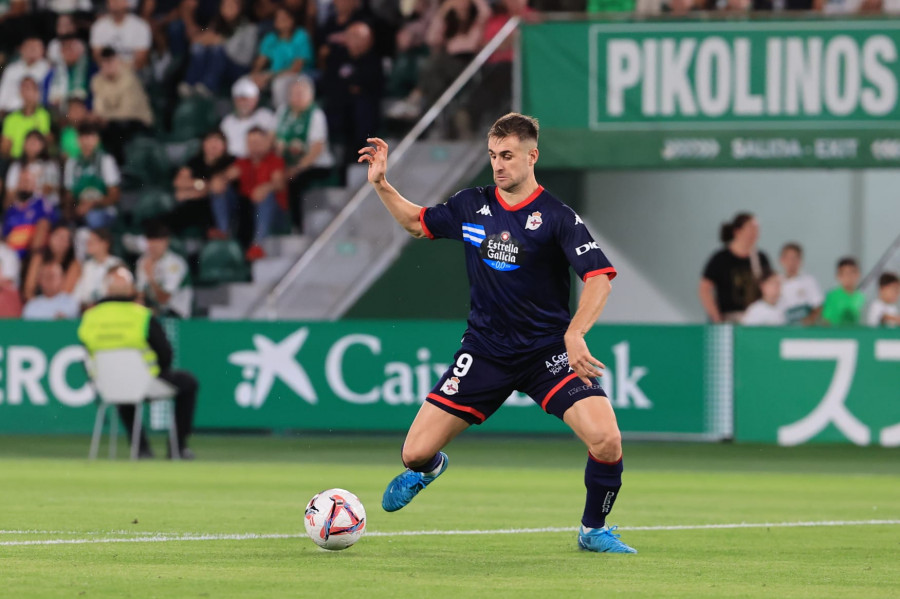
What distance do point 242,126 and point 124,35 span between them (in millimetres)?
2761

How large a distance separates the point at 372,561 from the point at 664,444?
35.0ft

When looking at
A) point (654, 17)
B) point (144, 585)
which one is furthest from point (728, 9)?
point (144, 585)

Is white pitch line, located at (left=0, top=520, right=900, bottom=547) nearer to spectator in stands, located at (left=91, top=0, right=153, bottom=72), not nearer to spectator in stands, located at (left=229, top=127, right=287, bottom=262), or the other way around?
spectator in stands, located at (left=229, top=127, right=287, bottom=262)

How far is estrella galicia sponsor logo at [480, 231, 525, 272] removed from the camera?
8898 mm

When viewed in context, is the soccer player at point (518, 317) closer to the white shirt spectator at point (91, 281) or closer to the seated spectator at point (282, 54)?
the white shirt spectator at point (91, 281)

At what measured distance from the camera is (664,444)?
1870 cm

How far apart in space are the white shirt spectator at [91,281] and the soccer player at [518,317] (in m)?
11.0

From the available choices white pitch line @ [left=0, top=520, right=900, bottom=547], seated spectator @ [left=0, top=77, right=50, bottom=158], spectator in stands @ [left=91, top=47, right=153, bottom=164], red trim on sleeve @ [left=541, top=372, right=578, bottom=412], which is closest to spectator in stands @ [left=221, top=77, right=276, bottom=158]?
spectator in stands @ [left=91, top=47, right=153, bottom=164]

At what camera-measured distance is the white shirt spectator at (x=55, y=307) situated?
19906 mm

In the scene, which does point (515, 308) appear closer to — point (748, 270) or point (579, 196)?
point (748, 270)

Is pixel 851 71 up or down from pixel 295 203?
up

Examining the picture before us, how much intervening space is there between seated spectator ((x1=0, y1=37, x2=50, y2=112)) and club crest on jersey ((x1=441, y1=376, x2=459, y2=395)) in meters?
15.0

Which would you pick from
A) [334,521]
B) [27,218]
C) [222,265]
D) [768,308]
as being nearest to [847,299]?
[768,308]

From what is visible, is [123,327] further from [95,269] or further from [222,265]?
[222,265]
